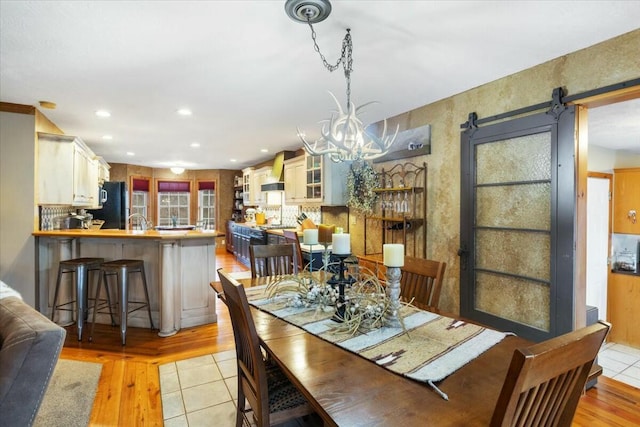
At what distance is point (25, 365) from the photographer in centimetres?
109

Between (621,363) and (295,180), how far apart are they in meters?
5.02

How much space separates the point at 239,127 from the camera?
183 inches

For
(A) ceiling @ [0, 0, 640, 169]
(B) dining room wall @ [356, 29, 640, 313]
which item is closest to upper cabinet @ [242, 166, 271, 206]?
(A) ceiling @ [0, 0, 640, 169]

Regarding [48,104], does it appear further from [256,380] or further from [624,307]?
[624,307]

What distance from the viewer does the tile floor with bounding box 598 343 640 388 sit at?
339cm

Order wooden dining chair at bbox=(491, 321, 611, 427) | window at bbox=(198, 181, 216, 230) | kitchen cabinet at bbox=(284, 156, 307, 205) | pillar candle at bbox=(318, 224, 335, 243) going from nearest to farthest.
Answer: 1. wooden dining chair at bbox=(491, 321, 611, 427)
2. pillar candle at bbox=(318, 224, 335, 243)
3. kitchen cabinet at bbox=(284, 156, 307, 205)
4. window at bbox=(198, 181, 216, 230)

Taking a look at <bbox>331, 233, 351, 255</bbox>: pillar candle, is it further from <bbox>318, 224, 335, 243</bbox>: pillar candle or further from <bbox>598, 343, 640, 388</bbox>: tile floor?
<bbox>598, 343, 640, 388</bbox>: tile floor

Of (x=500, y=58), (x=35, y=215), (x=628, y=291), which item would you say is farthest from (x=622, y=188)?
(x=35, y=215)

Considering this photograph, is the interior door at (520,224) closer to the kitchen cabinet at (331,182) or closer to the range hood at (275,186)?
the kitchen cabinet at (331,182)

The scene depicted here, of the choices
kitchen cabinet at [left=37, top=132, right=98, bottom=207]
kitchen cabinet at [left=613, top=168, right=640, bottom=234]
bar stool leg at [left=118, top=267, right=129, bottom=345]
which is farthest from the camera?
kitchen cabinet at [left=613, top=168, right=640, bottom=234]

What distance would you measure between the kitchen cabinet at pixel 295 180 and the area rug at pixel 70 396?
3703 millimetres

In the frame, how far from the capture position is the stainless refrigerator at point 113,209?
611cm

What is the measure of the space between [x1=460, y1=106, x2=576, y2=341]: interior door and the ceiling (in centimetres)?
57

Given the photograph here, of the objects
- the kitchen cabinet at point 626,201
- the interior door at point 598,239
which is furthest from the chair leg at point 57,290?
the kitchen cabinet at point 626,201
